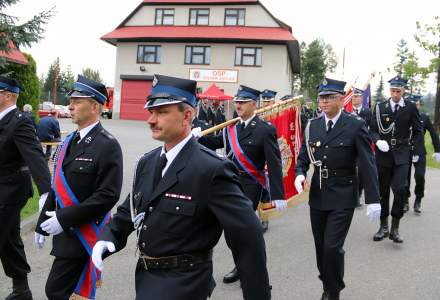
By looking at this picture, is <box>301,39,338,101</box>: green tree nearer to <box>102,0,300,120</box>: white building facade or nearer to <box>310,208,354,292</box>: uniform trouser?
<box>102,0,300,120</box>: white building facade

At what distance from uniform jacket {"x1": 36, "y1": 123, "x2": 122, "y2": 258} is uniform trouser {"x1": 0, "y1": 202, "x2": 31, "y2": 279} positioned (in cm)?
70

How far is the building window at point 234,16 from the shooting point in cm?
3903

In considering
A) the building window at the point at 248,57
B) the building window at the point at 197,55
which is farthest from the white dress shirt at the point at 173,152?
the building window at the point at 197,55

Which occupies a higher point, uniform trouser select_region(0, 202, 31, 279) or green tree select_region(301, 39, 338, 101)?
green tree select_region(301, 39, 338, 101)

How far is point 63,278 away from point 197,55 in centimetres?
3652

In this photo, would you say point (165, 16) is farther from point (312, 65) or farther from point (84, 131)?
point (84, 131)

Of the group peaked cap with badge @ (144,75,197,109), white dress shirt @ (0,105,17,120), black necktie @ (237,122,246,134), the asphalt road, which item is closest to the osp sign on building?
the asphalt road

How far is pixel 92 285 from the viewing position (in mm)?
3834

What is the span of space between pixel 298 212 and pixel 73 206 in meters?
6.59

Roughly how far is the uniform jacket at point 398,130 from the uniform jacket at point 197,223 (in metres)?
5.46

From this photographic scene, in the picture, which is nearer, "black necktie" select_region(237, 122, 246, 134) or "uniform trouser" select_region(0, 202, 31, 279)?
"uniform trouser" select_region(0, 202, 31, 279)

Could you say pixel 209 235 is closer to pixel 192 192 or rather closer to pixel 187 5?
pixel 192 192

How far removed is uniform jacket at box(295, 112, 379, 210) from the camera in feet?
16.0

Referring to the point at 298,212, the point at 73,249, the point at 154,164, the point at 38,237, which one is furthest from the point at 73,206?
the point at 298,212
